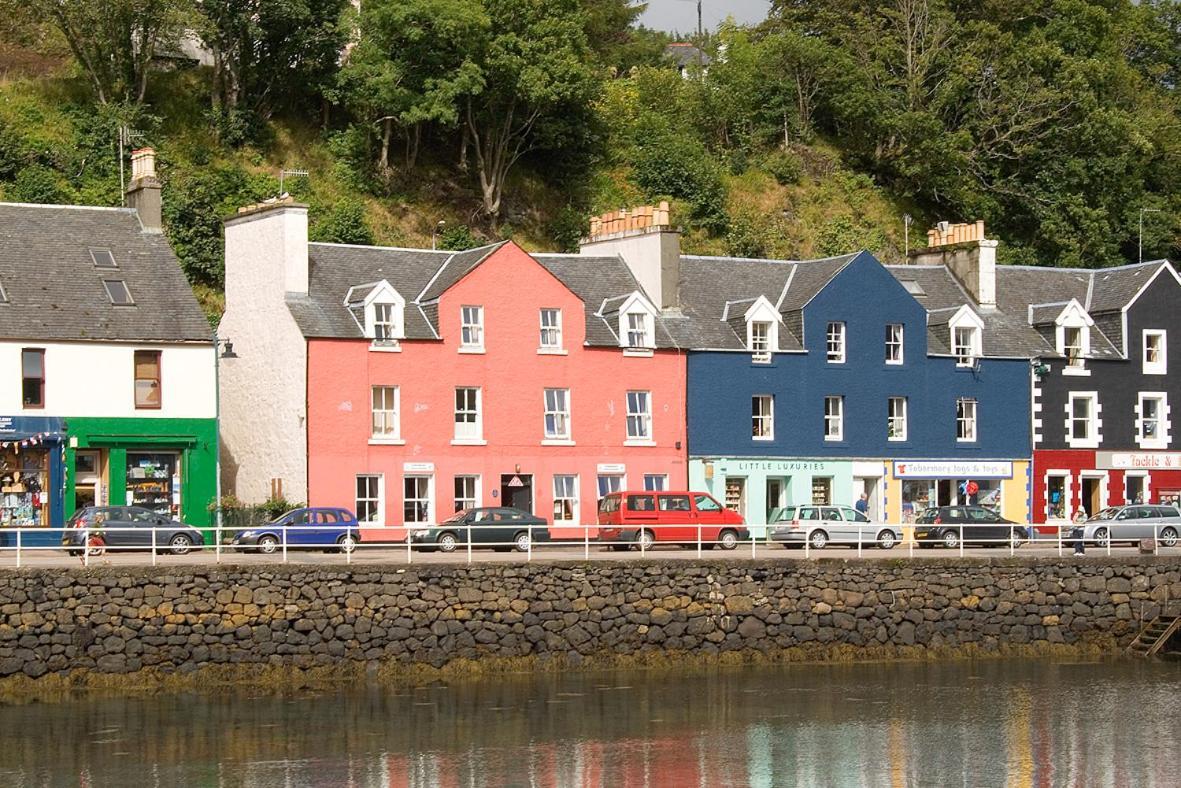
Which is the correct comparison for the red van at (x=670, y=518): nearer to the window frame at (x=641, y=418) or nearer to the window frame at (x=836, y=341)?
the window frame at (x=641, y=418)

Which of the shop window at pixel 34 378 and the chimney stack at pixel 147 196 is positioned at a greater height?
the chimney stack at pixel 147 196

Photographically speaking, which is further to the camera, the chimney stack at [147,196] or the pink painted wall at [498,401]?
the chimney stack at [147,196]

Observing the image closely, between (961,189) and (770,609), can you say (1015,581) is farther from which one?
(961,189)

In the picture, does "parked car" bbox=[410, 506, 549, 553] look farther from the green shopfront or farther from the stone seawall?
the green shopfront

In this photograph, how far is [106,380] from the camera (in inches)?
1934

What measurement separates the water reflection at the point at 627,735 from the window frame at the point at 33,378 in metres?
14.0

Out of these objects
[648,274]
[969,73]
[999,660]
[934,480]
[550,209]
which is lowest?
[999,660]

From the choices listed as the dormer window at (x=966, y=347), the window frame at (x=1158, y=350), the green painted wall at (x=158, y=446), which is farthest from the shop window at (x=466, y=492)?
the window frame at (x=1158, y=350)

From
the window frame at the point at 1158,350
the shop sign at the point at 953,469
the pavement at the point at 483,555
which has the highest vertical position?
the window frame at the point at 1158,350

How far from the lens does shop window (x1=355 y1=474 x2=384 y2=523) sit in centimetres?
5203

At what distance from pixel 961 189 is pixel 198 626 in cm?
5381

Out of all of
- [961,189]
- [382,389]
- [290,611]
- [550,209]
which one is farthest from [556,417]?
[961,189]

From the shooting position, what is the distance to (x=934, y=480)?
198ft

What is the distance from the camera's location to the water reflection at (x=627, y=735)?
1236 inches
